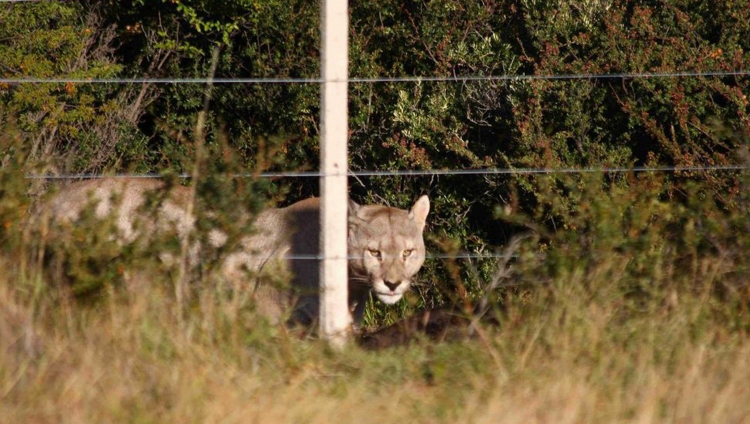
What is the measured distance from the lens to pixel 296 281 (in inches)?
304

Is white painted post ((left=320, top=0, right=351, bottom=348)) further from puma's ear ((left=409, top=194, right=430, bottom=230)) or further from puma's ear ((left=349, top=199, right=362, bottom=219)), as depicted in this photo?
puma's ear ((left=409, top=194, right=430, bottom=230))

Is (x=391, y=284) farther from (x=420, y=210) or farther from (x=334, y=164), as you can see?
(x=334, y=164)

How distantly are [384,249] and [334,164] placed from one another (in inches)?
103

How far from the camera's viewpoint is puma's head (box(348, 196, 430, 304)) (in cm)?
781

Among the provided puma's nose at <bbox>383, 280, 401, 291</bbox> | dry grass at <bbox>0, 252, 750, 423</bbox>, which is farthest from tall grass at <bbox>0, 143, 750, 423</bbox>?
puma's nose at <bbox>383, 280, 401, 291</bbox>

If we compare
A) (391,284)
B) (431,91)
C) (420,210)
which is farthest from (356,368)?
(431,91)

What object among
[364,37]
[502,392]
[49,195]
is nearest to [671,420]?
[502,392]

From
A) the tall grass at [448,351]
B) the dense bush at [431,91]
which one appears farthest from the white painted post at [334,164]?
the dense bush at [431,91]

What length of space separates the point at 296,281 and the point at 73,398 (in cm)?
363

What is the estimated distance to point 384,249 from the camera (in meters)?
7.92

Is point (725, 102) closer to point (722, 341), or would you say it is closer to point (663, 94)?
point (663, 94)

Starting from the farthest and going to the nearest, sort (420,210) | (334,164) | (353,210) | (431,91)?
(431,91) → (420,210) → (353,210) → (334,164)

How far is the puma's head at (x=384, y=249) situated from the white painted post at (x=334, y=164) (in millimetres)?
2315

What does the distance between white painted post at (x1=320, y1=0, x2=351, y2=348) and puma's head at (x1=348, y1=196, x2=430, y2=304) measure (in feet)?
7.59
